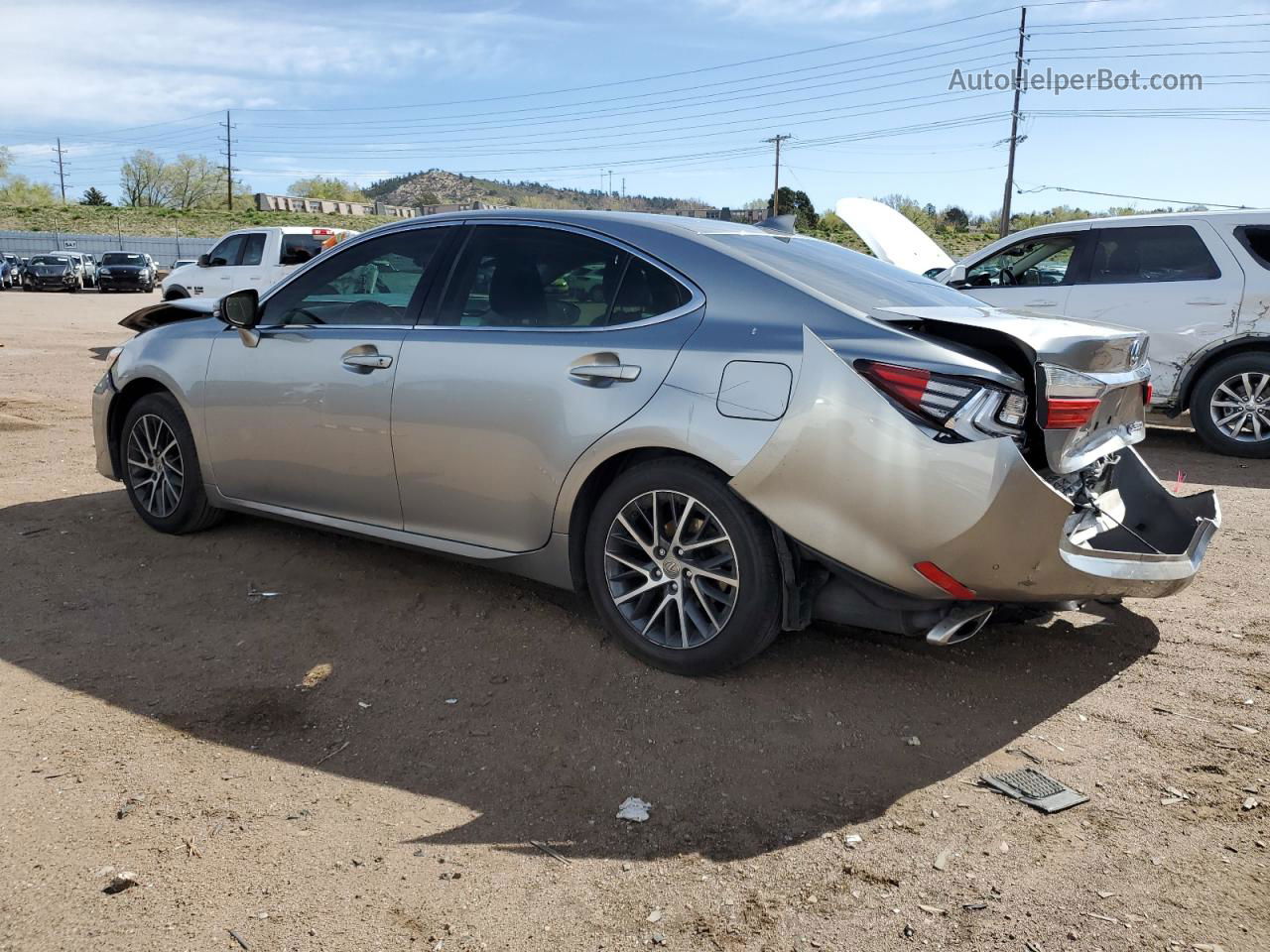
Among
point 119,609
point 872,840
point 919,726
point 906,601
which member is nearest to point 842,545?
point 906,601

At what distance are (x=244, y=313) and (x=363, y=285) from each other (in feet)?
2.21

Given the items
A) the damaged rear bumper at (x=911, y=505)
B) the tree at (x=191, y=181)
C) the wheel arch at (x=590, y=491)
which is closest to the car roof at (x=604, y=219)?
the wheel arch at (x=590, y=491)

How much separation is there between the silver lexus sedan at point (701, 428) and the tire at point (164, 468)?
0.47m

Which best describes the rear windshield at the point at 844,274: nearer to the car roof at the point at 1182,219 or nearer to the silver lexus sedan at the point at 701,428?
the silver lexus sedan at the point at 701,428

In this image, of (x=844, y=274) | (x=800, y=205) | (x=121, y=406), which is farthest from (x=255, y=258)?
(x=800, y=205)

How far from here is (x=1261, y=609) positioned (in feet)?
15.5

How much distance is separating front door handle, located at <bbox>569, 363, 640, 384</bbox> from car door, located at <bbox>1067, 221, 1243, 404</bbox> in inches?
258

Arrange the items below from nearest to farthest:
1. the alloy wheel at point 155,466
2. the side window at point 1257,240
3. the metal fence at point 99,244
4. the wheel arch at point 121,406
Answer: the alloy wheel at point 155,466 < the wheel arch at point 121,406 < the side window at point 1257,240 < the metal fence at point 99,244

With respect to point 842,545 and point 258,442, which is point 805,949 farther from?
point 258,442

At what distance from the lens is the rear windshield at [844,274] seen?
380 cm

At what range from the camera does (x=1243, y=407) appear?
8602 millimetres

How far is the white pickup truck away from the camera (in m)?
15.7

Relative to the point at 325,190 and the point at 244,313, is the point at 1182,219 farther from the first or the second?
the point at 325,190

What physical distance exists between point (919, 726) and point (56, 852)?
264 centimetres
